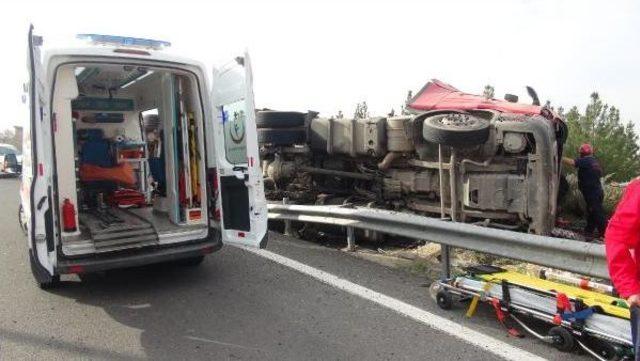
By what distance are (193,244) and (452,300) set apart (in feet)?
7.99

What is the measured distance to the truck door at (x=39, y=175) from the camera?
417 cm

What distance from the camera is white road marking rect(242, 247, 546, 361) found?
11.2 feet

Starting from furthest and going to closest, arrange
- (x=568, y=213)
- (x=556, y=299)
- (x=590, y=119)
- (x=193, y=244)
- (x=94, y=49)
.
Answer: (x=590, y=119) < (x=568, y=213) < (x=193, y=244) < (x=94, y=49) < (x=556, y=299)

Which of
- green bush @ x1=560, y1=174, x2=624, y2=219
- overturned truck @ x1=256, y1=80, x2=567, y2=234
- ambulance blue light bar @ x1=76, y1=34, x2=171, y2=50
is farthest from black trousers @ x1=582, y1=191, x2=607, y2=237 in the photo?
ambulance blue light bar @ x1=76, y1=34, x2=171, y2=50

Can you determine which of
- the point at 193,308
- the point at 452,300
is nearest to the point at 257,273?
the point at 193,308

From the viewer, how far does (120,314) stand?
4.34m

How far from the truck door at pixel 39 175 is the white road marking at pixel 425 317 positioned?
230 cm

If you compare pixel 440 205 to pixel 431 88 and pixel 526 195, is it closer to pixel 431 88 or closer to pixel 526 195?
pixel 526 195

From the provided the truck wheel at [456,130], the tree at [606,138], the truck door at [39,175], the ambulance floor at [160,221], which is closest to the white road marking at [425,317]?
the ambulance floor at [160,221]

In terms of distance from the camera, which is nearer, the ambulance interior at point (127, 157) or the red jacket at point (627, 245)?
the red jacket at point (627, 245)

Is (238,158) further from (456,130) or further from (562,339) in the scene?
(562,339)

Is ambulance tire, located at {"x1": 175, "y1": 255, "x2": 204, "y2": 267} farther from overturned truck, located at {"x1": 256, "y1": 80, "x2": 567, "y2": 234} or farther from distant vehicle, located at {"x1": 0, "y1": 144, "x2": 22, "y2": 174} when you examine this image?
distant vehicle, located at {"x1": 0, "y1": 144, "x2": 22, "y2": 174}

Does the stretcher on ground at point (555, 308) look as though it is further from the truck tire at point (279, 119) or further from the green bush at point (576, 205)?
the green bush at point (576, 205)

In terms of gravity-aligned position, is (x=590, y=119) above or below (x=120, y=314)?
above
